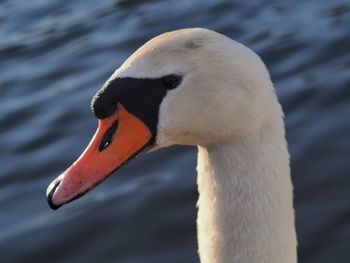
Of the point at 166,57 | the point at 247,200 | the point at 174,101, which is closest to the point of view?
the point at 166,57

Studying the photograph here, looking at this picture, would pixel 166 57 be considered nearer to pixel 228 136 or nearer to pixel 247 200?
pixel 228 136

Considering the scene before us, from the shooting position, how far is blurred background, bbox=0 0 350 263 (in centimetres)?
668

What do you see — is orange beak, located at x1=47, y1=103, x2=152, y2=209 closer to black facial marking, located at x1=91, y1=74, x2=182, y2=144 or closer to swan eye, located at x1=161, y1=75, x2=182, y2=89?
black facial marking, located at x1=91, y1=74, x2=182, y2=144

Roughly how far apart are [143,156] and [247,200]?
12.0 ft

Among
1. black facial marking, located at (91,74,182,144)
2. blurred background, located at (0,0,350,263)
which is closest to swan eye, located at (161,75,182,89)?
black facial marking, located at (91,74,182,144)

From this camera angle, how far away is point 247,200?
4.15 meters

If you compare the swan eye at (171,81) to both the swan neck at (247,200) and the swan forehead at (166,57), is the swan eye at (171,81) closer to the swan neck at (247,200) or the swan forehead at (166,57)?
the swan forehead at (166,57)

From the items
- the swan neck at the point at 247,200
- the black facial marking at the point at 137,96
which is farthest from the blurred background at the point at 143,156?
the black facial marking at the point at 137,96

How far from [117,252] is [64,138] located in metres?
1.95

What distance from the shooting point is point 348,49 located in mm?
9156

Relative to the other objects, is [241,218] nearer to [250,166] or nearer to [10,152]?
[250,166]

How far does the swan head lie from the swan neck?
10 cm

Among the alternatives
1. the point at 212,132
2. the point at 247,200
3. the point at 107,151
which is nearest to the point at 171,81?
the point at 212,132

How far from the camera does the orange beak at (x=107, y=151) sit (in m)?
3.94
